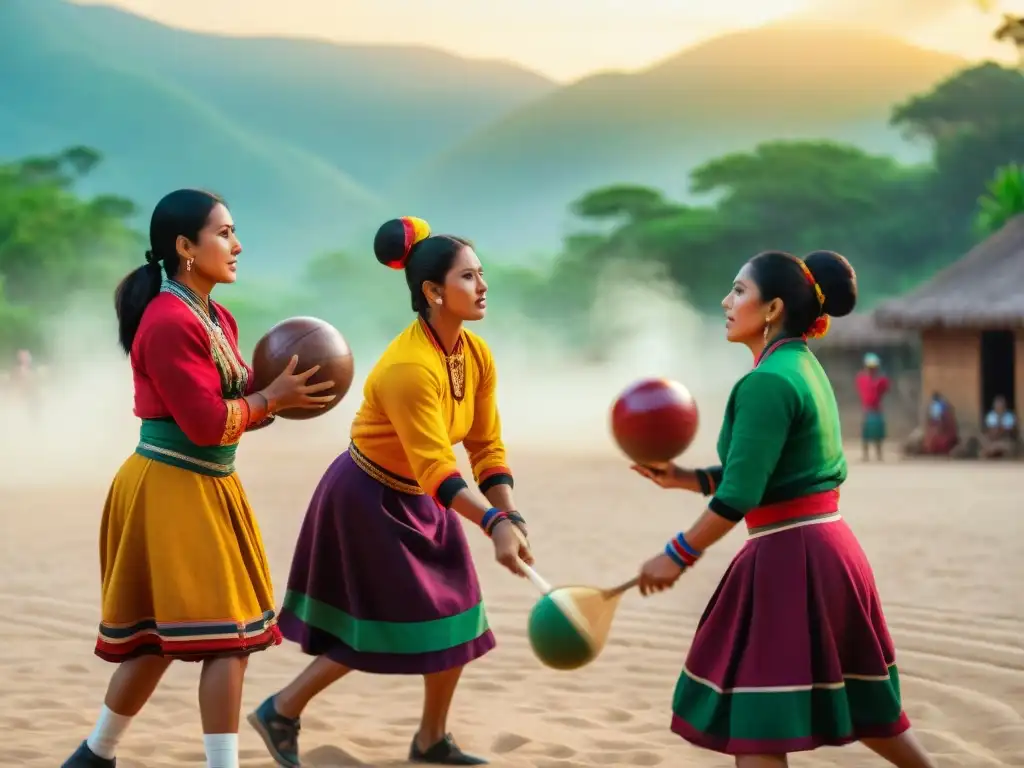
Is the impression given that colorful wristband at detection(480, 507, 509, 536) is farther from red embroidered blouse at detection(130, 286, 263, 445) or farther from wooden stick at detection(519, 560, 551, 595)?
red embroidered blouse at detection(130, 286, 263, 445)

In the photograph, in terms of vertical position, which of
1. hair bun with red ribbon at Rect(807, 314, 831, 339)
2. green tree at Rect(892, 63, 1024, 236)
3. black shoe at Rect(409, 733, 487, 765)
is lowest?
black shoe at Rect(409, 733, 487, 765)

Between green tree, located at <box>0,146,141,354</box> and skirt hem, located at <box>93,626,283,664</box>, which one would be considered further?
green tree, located at <box>0,146,141,354</box>

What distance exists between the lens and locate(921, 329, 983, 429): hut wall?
22.8 metres

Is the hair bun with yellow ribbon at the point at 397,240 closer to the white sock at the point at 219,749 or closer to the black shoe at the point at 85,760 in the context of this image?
the white sock at the point at 219,749

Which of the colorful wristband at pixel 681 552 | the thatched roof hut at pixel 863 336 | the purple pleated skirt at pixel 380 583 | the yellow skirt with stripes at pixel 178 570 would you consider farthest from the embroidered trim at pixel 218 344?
the thatched roof hut at pixel 863 336

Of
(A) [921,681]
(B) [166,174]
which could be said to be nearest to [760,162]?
(A) [921,681]

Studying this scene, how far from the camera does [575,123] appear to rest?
506ft

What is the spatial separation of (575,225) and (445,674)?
13129 cm

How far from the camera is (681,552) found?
3.97 metres

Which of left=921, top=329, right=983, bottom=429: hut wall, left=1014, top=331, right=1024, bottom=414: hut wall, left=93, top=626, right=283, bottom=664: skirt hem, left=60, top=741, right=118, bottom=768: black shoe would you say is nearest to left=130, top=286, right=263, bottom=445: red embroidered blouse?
left=93, top=626, right=283, bottom=664: skirt hem

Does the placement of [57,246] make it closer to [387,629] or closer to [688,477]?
[387,629]

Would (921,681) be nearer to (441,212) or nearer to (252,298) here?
(252,298)

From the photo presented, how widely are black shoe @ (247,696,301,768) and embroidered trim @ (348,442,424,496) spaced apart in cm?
87

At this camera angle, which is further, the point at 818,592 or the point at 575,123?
the point at 575,123
